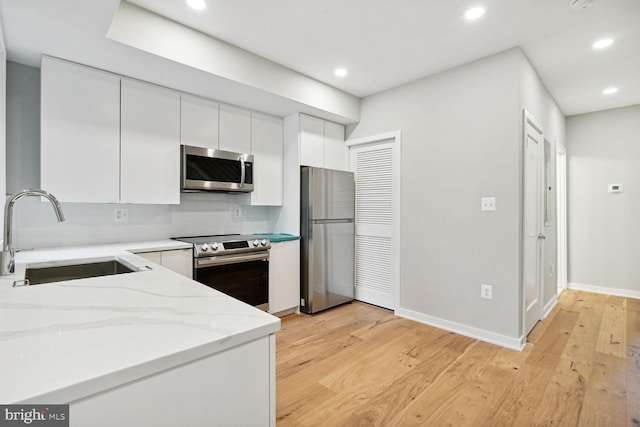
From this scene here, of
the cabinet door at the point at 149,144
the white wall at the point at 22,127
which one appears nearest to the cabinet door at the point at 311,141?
the cabinet door at the point at 149,144

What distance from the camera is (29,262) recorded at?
1.76 m

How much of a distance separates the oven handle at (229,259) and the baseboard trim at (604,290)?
4.48 m

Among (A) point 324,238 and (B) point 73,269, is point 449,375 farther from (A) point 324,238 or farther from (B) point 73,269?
(B) point 73,269

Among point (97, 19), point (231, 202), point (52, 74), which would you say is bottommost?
point (231, 202)

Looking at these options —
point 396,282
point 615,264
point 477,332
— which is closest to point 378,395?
point 477,332

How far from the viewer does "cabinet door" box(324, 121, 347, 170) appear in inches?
→ 149

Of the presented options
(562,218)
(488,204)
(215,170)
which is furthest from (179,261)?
(562,218)

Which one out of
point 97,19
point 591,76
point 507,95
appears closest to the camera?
point 97,19

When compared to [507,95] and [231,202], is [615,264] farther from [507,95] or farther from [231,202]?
[231,202]

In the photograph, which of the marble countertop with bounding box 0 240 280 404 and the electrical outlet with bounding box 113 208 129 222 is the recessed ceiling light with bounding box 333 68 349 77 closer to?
the electrical outlet with bounding box 113 208 129 222

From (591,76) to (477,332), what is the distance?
2.84 m

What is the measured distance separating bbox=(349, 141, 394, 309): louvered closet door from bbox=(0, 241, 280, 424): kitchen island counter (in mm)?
2756

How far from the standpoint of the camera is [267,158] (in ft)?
11.6

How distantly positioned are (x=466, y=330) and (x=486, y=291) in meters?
0.42
